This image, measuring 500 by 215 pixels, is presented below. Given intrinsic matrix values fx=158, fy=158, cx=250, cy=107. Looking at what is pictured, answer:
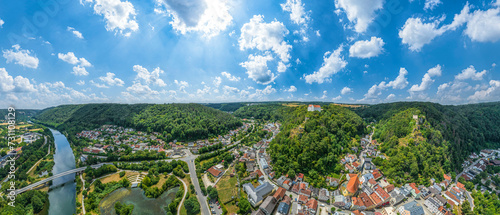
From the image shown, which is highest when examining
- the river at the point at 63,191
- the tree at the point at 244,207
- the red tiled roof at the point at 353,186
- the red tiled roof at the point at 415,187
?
the red tiled roof at the point at 353,186

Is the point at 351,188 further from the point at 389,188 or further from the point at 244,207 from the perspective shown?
the point at 244,207

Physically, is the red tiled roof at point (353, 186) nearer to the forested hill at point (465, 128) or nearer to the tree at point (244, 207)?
the tree at point (244, 207)

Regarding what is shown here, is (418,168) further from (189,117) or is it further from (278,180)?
(189,117)

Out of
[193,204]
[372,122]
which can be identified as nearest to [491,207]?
[193,204]

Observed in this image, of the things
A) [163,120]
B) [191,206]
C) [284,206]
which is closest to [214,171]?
[191,206]

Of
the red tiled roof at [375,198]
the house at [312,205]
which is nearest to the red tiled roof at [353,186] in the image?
the red tiled roof at [375,198]

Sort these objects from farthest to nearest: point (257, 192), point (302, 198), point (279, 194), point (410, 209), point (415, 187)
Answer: point (415, 187) < point (257, 192) < point (279, 194) < point (302, 198) < point (410, 209)
